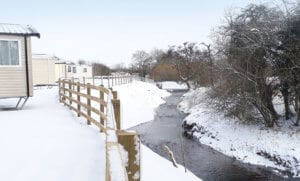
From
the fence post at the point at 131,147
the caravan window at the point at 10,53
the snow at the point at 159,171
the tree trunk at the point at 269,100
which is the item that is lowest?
the snow at the point at 159,171

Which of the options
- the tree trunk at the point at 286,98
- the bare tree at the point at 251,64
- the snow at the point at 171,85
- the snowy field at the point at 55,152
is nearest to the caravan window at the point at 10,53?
the snowy field at the point at 55,152

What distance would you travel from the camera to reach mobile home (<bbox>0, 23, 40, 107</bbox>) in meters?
13.6

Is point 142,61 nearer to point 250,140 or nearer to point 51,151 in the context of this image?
point 250,140

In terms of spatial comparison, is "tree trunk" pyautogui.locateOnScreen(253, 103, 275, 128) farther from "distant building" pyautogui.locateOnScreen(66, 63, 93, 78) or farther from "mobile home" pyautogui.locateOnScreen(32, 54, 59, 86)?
"distant building" pyautogui.locateOnScreen(66, 63, 93, 78)

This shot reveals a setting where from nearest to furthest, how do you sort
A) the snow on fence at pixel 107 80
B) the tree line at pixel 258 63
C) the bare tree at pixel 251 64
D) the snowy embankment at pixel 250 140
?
the snowy embankment at pixel 250 140, the tree line at pixel 258 63, the bare tree at pixel 251 64, the snow on fence at pixel 107 80

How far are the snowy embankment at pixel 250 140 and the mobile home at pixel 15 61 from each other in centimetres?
836

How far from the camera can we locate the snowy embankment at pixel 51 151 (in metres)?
5.31

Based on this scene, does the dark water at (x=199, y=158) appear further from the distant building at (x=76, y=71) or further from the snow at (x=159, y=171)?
the distant building at (x=76, y=71)

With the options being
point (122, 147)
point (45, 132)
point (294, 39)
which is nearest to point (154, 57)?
point (294, 39)

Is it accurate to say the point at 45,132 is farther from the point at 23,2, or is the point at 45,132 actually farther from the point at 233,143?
the point at 23,2

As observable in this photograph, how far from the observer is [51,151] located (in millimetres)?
6727

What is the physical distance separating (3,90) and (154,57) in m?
80.7

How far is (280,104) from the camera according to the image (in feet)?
63.0

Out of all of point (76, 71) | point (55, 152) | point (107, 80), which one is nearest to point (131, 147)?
point (55, 152)
